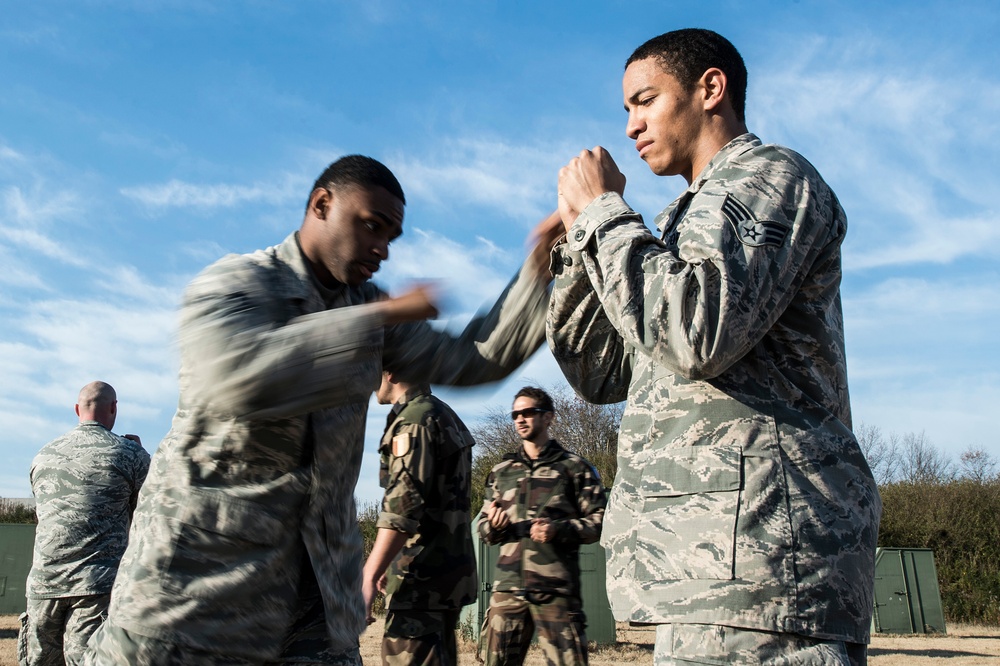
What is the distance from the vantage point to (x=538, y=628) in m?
6.03

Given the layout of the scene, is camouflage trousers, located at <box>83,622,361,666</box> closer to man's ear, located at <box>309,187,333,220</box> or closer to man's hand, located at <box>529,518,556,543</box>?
man's ear, located at <box>309,187,333,220</box>

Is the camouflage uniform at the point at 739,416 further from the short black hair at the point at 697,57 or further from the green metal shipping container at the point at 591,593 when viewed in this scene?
the green metal shipping container at the point at 591,593

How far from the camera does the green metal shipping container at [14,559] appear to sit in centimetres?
1972

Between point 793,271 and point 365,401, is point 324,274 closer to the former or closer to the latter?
point 365,401

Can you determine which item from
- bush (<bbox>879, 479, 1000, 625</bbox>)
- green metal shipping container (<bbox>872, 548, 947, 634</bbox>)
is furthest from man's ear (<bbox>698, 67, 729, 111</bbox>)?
bush (<bbox>879, 479, 1000, 625</bbox>)

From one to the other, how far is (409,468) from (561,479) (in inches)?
64.8

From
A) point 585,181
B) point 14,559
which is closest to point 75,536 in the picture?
point 585,181

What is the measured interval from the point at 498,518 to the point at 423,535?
4.68 feet

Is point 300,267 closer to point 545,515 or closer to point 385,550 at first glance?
point 385,550

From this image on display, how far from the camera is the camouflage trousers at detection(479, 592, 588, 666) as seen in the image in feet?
19.4

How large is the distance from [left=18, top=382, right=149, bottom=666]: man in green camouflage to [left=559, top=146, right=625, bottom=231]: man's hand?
17.1 ft

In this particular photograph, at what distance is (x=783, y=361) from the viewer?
210cm

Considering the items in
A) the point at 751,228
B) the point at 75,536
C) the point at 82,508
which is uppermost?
the point at 751,228

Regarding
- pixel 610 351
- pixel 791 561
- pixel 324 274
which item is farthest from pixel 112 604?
pixel 791 561
